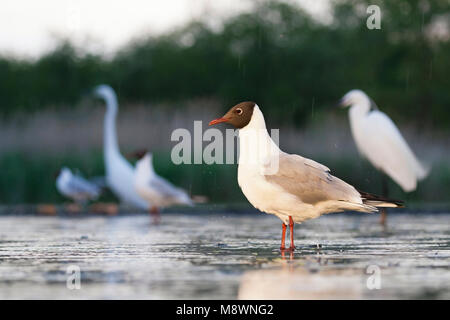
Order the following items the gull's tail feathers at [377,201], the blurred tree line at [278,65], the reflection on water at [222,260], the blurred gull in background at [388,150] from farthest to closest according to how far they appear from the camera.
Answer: the blurred tree line at [278,65]
the blurred gull in background at [388,150]
the gull's tail feathers at [377,201]
the reflection on water at [222,260]

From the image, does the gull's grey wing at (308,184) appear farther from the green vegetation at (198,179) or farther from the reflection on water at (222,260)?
the green vegetation at (198,179)

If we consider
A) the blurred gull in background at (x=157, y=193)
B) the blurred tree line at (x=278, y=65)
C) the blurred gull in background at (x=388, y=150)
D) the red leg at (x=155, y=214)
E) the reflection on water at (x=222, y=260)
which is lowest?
the reflection on water at (x=222, y=260)

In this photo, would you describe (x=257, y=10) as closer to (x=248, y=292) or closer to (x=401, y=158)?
(x=401, y=158)

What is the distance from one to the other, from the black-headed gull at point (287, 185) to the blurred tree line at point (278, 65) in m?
25.6

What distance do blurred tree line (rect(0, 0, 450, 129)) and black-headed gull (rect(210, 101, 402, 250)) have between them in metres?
25.6

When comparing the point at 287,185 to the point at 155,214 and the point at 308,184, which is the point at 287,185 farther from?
the point at 155,214

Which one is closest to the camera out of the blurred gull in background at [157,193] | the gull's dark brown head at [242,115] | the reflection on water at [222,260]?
the reflection on water at [222,260]

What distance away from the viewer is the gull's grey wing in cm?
848

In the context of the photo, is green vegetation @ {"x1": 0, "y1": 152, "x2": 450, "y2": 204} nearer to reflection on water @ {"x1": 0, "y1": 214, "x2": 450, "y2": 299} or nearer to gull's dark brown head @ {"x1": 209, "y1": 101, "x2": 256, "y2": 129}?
reflection on water @ {"x1": 0, "y1": 214, "x2": 450, "y2": 299}

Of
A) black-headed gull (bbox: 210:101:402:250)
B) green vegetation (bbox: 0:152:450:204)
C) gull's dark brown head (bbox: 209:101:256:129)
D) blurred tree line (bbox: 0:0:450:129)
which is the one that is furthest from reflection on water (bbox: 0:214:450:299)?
blurred tree line (bbox: 0:0:450:129)

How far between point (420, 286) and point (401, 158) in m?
8.39

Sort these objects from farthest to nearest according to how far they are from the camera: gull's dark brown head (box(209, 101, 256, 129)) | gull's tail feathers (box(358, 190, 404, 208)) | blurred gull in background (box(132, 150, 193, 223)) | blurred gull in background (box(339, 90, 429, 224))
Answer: blurred gull in background (box(132, 150, 193, 223)) < blurred gull in background (box(339, 90, 429, 224)) < gull's dark brown head (box(209, 101, 256, 129)) < gull's tail feathers (box(358, 190, 404, 208))

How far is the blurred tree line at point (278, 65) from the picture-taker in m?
36.1

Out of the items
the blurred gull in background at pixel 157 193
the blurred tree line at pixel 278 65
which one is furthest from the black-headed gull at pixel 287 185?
the blurred tree line at pixel 278 65
